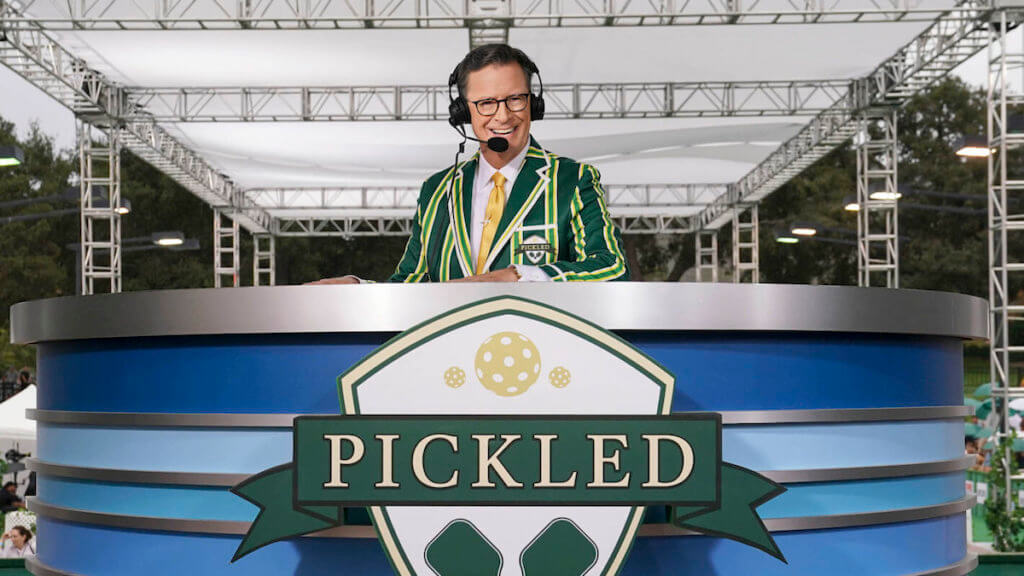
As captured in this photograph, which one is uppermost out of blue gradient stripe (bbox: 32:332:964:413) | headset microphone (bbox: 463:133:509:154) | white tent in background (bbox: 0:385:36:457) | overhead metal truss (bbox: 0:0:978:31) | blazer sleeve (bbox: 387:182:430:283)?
overhead metal truss (bbox: 0:0:978:31)

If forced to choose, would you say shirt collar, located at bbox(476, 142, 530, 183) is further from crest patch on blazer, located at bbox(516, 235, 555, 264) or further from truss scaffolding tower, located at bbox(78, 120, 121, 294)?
truss scaffolding tower, located at bbox(78, 120, 121, 294)

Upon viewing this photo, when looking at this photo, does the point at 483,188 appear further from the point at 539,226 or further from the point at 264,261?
the point at 264,261

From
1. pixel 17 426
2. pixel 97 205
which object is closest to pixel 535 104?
pixel 17 426

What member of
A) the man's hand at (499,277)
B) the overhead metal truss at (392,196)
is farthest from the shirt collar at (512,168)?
the overhead metal truss at (392,196)

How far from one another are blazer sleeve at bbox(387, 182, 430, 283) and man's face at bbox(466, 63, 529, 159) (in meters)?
0.27

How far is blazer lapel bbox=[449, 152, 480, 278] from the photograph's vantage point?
3.10 m

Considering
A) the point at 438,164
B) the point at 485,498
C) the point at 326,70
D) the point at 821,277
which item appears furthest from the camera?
the point at 821,277

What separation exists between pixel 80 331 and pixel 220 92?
16025 mm

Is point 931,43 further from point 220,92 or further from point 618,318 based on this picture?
point 618,318

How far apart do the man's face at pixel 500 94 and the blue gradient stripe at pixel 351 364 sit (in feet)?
2.35

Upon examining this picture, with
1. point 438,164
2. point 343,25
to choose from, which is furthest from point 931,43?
point 438,164

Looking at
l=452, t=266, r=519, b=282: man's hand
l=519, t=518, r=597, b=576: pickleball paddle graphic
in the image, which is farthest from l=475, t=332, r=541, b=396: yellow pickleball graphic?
l=519, t=518, r=597, b=576: pickleball paddle graphic

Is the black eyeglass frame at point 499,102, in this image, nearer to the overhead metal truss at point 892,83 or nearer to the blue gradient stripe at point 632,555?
the blue gradient stripe at point 632,555

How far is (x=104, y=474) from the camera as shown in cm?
A: 285
